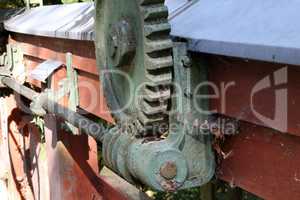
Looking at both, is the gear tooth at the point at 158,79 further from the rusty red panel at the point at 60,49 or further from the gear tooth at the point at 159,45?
the rusty red panel at the point at 60,49

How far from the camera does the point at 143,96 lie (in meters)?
1.25

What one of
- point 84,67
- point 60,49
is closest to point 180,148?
point 84,67

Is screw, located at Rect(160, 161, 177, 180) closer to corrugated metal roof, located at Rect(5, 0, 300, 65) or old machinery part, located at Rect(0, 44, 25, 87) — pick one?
corrugated metal roof, located at Rect(5, 0, 300, 65)

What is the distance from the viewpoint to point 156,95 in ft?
4.05

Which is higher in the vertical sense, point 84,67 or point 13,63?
point 84,67

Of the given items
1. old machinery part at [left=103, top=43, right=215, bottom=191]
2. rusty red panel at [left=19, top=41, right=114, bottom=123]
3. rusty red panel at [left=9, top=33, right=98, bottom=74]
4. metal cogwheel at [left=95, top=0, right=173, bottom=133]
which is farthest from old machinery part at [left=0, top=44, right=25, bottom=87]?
old machinery part at [left=103, top=43, right=215, bottom=191]

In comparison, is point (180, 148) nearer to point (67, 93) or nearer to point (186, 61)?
point (186, 61)

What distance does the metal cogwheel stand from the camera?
118 centimetres

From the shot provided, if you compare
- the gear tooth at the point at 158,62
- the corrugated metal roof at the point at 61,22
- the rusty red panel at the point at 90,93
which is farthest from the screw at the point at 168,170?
the rusty red panel at the point at 90,93

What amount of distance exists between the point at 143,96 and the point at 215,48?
24 cm

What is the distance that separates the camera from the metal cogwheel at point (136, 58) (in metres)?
1.18

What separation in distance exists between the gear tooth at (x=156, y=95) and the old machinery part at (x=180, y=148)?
0.11 feet

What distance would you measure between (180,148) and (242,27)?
1.15 feet

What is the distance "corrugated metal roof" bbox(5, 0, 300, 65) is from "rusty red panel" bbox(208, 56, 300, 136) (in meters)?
0.09
